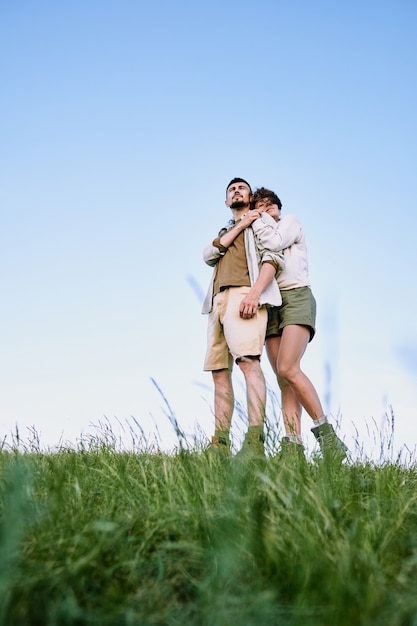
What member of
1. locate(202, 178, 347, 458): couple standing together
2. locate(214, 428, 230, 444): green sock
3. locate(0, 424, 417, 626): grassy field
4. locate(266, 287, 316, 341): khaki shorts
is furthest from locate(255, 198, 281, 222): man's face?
locate(0, 424, 417, 626): grassy field

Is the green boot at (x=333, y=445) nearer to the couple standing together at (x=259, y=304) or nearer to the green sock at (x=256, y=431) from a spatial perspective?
A: the green sock at (x=256, y=431)

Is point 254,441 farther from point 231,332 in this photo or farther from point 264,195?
point 264,195

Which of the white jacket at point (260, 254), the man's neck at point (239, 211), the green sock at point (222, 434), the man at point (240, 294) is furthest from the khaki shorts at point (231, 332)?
the green sock at point (222, 434)

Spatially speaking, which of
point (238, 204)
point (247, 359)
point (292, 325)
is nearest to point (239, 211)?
point (238, 204)

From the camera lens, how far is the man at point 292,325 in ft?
18.4

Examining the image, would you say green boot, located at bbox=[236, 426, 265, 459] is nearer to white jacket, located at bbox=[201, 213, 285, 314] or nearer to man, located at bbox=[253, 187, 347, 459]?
man, located at bbox=[253, 187, 347, 459]

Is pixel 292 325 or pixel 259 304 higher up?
pixel 259 304

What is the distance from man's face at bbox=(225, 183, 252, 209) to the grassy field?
3.55 metres

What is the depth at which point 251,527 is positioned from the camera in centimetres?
217

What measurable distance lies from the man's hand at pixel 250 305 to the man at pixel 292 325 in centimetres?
50

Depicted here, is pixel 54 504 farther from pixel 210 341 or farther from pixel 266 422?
pixel 210 341

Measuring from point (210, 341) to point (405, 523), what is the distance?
125 inches

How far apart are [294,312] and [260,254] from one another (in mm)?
608

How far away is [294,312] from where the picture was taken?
5.73 m
